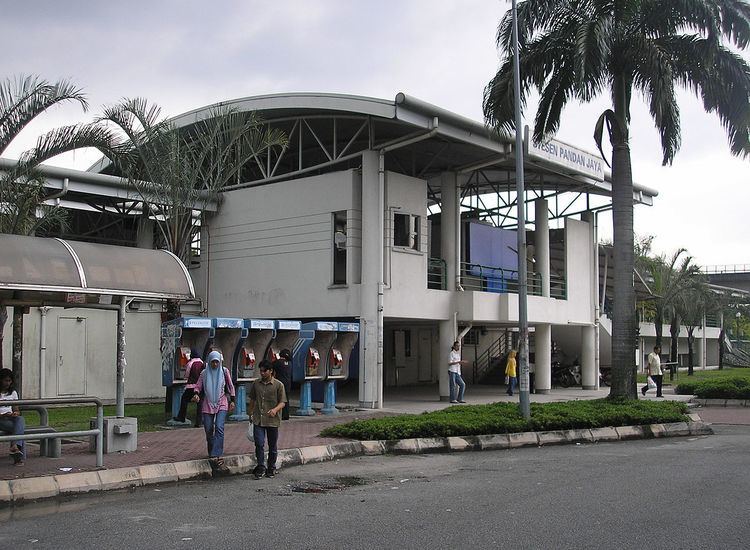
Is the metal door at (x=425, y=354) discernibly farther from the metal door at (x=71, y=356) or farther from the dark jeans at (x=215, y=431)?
the dark jeans at (x=215, y=431)

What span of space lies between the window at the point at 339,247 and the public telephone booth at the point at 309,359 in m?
3.37

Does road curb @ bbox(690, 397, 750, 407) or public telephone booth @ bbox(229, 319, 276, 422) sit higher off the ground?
public telephone booth @ bbox(229, 319, 276, 422)

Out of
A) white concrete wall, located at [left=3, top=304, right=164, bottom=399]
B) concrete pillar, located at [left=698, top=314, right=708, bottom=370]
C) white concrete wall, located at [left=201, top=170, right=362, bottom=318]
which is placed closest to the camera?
white concrete wall, located at [left=3, top=304, right=164, bottom=399]

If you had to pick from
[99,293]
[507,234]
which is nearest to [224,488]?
[99,293]

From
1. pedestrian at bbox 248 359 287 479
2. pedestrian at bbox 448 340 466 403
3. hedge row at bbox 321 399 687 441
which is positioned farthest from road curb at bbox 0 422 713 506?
pedestrian at bbox 448 340 466 403

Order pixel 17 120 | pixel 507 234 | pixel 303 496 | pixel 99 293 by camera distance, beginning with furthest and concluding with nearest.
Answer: pixel 507 234 < pixel 17 120 < pixel 99 293 < pixel 303 496

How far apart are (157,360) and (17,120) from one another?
34.0ft

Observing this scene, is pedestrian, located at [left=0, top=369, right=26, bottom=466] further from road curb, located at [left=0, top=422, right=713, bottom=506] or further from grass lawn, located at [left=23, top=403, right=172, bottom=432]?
grass lawn, located at [left=23, top=403, right=172, bottom=432]

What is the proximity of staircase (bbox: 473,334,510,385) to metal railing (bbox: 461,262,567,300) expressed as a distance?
6011 mm

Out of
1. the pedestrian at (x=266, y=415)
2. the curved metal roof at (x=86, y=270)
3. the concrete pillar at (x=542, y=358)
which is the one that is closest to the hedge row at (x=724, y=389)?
the concrete pillar at (x=542, y=358)

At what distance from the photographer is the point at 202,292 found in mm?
24672

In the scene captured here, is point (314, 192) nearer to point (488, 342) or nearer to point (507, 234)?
point (507, 234)

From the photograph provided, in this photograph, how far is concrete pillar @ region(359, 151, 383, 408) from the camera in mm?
20438

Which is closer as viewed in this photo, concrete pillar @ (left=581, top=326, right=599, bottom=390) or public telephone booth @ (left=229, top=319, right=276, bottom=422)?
public telephone booth @ (left=229, top=319, right=276, bottom=422)
